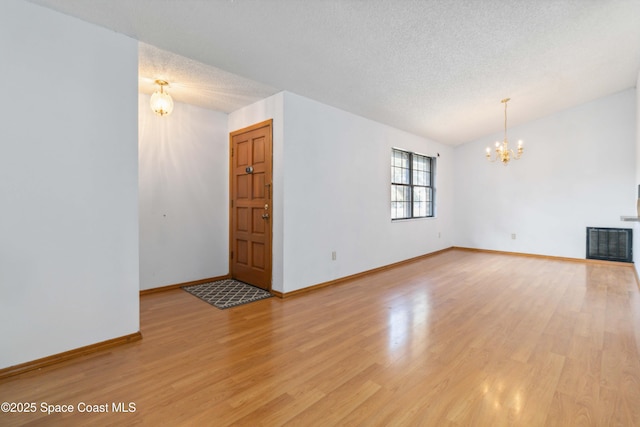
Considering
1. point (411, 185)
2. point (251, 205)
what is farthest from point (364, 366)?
point (411, 185)

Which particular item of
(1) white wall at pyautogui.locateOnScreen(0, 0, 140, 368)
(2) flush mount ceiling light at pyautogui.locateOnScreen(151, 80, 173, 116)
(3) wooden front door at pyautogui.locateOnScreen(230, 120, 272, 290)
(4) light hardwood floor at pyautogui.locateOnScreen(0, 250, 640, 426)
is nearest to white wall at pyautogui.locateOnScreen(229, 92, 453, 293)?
(3) wooden front door at pyautogui.locateOnScreen(230, 120, 272, 290)

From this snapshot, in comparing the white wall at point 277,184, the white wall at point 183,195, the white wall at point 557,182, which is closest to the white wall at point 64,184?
the white wall at point 183,195

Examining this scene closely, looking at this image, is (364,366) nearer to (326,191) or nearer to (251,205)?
(326,191)

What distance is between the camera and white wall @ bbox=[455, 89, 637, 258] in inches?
215

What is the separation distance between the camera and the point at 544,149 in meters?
6.19

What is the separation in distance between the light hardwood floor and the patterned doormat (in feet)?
0.65

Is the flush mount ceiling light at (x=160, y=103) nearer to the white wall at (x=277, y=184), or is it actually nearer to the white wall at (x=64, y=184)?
the white wall at (x=64, y=184)

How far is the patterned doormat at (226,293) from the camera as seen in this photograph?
3457 mm

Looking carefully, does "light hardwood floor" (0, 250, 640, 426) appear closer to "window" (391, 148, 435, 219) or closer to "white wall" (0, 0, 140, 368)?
"white wall" (0, 0, 140, 368)

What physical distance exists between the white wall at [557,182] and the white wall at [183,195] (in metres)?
5.02

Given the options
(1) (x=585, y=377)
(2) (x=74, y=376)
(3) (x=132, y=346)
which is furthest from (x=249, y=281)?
(1) (x=585, y=377)

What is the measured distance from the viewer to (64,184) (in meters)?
2.15

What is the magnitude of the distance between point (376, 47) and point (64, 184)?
289cm

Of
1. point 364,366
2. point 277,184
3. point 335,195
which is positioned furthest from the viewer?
point 335,195
